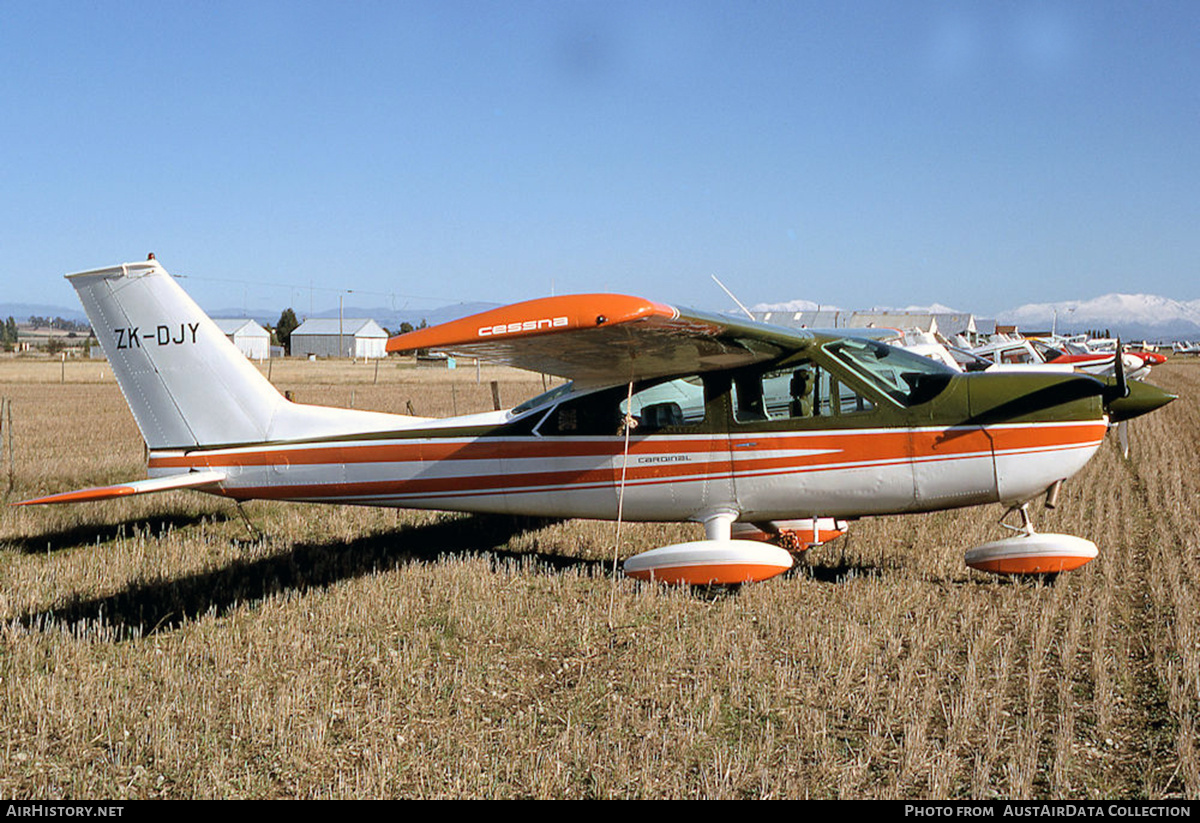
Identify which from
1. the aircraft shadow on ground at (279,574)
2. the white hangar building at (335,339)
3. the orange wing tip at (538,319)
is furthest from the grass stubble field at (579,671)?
the white hangar building at (335,339)

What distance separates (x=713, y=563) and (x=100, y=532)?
7.36 metres

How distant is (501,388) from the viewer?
132ft

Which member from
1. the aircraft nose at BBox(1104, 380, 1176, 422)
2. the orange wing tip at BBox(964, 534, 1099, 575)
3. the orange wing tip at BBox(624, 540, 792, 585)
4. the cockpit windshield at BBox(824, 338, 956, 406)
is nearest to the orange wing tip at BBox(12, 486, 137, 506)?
the orange wing tip at BBox(624, 540, 792, 585)

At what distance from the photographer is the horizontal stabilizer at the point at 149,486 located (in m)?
7.17

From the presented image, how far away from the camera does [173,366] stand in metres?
8.54

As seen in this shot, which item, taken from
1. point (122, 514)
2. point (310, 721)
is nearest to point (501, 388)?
point (122, 514)

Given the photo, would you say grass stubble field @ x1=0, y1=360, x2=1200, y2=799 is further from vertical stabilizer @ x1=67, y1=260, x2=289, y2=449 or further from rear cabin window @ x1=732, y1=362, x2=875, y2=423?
rear cabin window @ x1=732, y1=362, x2=875, y2=423

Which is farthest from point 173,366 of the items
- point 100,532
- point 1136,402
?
point 1136,402

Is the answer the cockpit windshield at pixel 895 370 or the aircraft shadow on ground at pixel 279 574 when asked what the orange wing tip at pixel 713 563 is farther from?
the cockpit windshield at pixel 895 370

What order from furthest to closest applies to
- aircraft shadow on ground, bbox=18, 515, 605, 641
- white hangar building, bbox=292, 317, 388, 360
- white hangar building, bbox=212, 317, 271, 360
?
white hangar building, bbox=292, 317, 388, 360, white hangar building, bbox=212, 317, 271, 360, aircraft shadow on ground, bbox=18, 515, 605, 641

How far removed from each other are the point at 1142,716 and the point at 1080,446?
2.69 m

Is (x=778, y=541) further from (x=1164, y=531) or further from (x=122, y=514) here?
(x=122, y=514)

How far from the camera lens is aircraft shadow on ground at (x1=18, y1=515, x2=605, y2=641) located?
6652 mm

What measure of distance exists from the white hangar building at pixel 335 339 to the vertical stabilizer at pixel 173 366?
95370 mm
